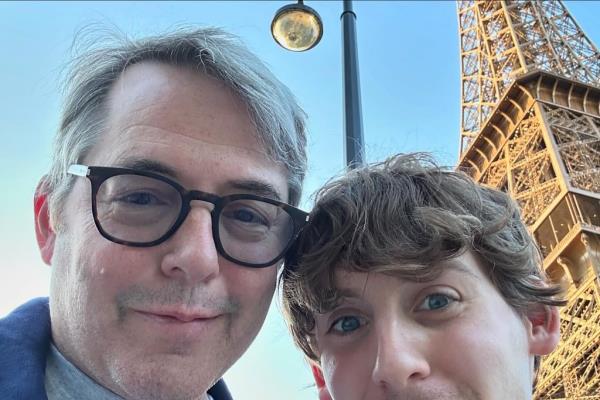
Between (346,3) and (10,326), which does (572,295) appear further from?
(10,326)

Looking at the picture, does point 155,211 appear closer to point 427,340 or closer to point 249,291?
point 249,291

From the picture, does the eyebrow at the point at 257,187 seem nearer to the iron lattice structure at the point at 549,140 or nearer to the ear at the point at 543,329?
the ear at the point at 543,329

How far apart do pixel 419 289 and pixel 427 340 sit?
183 mm

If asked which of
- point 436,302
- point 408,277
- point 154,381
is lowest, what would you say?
point 154,381

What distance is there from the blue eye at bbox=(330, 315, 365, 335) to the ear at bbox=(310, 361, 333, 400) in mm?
507

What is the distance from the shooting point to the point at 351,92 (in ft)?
18.4

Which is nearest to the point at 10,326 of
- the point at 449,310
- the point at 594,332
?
the point at 449,310

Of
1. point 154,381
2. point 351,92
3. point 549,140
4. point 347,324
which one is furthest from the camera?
point 549,140

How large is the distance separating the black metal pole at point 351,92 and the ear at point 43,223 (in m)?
2.26

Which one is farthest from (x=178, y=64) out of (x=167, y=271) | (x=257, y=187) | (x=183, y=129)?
(x=167, y=271)

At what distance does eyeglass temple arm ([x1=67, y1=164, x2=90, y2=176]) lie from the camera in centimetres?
183

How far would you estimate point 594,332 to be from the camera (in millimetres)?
14109

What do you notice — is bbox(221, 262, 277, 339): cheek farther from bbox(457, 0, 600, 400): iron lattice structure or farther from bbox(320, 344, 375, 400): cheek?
bbox(457, 0, 600, 400): iron lattice structure

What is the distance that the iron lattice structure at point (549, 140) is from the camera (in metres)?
14.6
